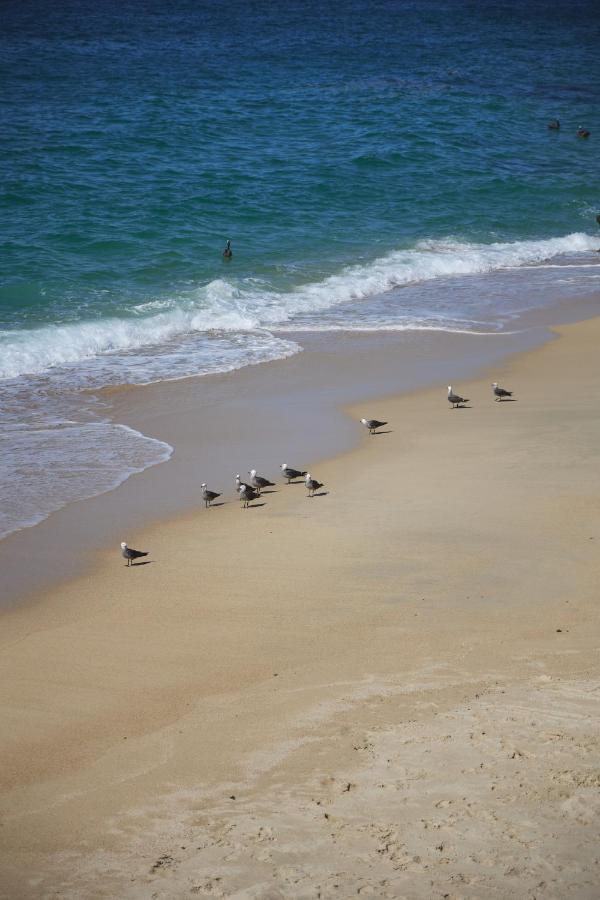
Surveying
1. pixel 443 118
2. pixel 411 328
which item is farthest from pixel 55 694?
A: pixel 443 118

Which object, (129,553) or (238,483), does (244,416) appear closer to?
(238,483)

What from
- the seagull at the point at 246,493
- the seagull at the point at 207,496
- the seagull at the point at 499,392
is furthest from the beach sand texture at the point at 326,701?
the seagull at the point at 499,392

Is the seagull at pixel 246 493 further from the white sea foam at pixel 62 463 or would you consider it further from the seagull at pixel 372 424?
the seagull at pixel 372 424

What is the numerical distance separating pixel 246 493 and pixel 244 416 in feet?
12.5

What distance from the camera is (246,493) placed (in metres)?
12.7

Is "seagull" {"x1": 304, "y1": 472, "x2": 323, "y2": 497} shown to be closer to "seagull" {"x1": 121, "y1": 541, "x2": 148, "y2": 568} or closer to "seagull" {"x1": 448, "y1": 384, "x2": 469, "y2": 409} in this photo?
"seagull" {"x1": 121, "y1": 541, "x2": 148, "y2": 568}

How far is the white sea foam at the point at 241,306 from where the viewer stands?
65.7ft

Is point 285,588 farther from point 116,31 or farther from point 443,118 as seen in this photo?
point 116,31

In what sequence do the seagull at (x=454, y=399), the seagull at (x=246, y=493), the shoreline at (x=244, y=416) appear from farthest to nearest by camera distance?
the seagull at (x=454, y=399) → the seagull at (x=246, y=493) → the shoreline at (x=244, y=416)

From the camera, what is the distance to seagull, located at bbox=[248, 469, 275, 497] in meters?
13.2

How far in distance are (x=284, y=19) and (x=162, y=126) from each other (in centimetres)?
2284

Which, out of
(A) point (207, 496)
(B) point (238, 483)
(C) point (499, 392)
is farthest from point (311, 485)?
(C) point (499, 392)

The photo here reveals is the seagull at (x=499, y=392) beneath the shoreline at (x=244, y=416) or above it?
above

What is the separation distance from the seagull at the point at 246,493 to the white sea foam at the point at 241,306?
6625 millimetres
